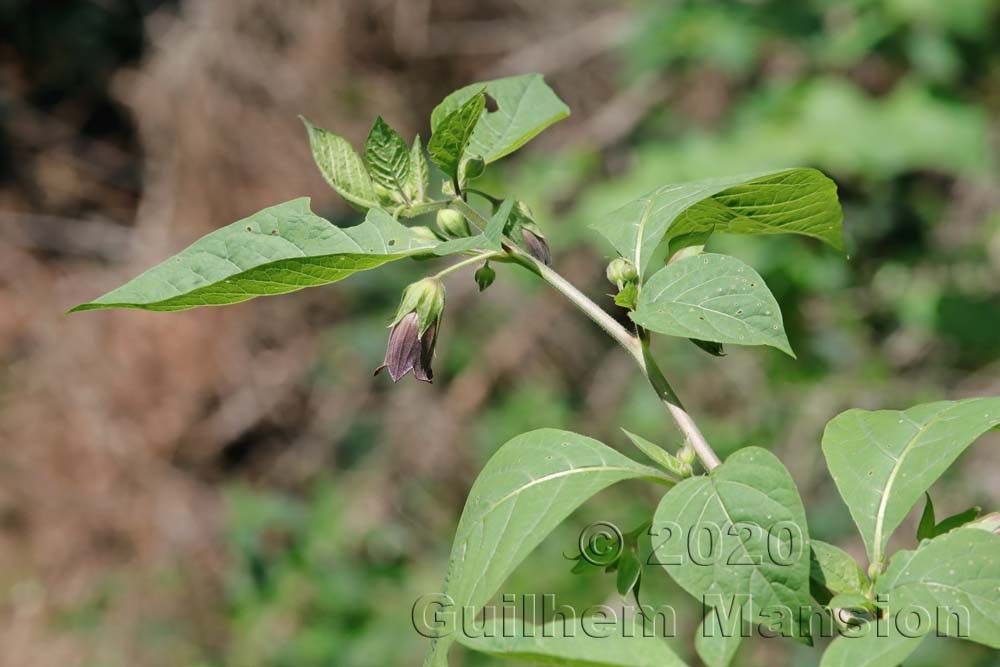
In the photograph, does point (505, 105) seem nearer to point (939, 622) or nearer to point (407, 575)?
point (939, 622)

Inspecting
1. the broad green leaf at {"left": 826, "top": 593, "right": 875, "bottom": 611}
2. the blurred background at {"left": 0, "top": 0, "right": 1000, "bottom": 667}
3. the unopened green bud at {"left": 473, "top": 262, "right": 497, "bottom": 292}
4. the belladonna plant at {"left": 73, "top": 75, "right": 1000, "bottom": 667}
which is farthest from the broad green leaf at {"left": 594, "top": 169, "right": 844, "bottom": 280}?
the blurred background at {"left": 0, "top": 0, "right": 1000, "bottom": 667}

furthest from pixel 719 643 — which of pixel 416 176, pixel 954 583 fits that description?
pixel 416 176

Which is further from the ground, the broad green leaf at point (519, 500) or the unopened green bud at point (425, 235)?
the unopened green bud at point (425, 235)

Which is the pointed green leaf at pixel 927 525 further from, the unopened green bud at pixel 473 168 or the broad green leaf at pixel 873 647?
the unopened green bud at pixel 473 168

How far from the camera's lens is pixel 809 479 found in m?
3.70

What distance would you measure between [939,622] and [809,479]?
3.13 m

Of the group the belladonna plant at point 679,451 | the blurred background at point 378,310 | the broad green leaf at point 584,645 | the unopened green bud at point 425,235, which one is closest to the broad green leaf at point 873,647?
the belladonna plant at point 679,451

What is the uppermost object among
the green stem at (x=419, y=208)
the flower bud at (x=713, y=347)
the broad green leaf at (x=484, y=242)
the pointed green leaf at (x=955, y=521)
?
the broad green leaf at (x=484, y=242)

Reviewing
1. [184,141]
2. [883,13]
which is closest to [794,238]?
[883,13]

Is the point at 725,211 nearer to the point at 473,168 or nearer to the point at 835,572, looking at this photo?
the point at 473,168

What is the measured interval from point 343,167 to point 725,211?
0.39 meters

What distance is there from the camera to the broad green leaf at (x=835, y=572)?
0.81 meters

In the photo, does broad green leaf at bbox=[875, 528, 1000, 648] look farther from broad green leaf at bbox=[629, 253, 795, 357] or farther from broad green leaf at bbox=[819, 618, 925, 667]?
broad green leaf at bbox=[629, 253, 795, 357]

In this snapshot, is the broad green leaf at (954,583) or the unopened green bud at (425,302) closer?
the broad green leaf at (954,583)
